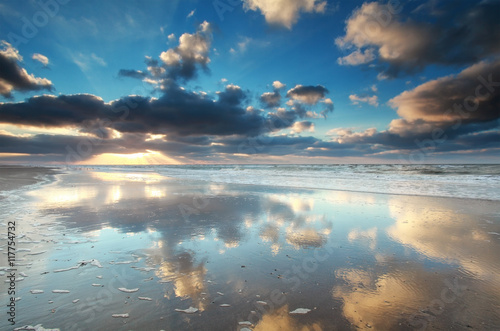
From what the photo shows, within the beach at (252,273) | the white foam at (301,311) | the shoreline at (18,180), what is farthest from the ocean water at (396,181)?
the shoreline at (18,180)

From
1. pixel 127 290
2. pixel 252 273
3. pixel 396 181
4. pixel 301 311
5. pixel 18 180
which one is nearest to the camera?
pixel 301 311

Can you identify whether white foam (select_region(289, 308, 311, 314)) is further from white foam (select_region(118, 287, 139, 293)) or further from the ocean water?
the ocean water

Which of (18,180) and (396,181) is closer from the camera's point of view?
(18,180)

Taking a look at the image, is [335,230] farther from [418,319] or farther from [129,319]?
[129,319]

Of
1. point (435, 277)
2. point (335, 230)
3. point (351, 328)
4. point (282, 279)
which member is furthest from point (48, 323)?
point (335, 230)

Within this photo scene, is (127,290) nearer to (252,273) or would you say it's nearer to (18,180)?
(252,273)

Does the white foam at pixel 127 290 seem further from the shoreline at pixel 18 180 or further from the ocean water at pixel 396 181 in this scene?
the ocean water at pixel 396 181

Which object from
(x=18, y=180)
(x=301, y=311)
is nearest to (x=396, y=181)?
(x=301, y=311)

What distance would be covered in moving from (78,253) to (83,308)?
2.62 m

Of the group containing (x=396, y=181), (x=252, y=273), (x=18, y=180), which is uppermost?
(x=18, y=180)

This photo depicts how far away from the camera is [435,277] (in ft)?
14.4

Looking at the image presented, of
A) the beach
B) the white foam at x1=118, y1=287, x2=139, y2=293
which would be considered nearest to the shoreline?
the beach

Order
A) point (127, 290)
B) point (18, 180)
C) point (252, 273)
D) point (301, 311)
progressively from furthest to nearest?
point (18, 180) → point (252, 273) → point (127, 290) → point (301, 311)

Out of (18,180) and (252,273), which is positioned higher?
(18,180)
